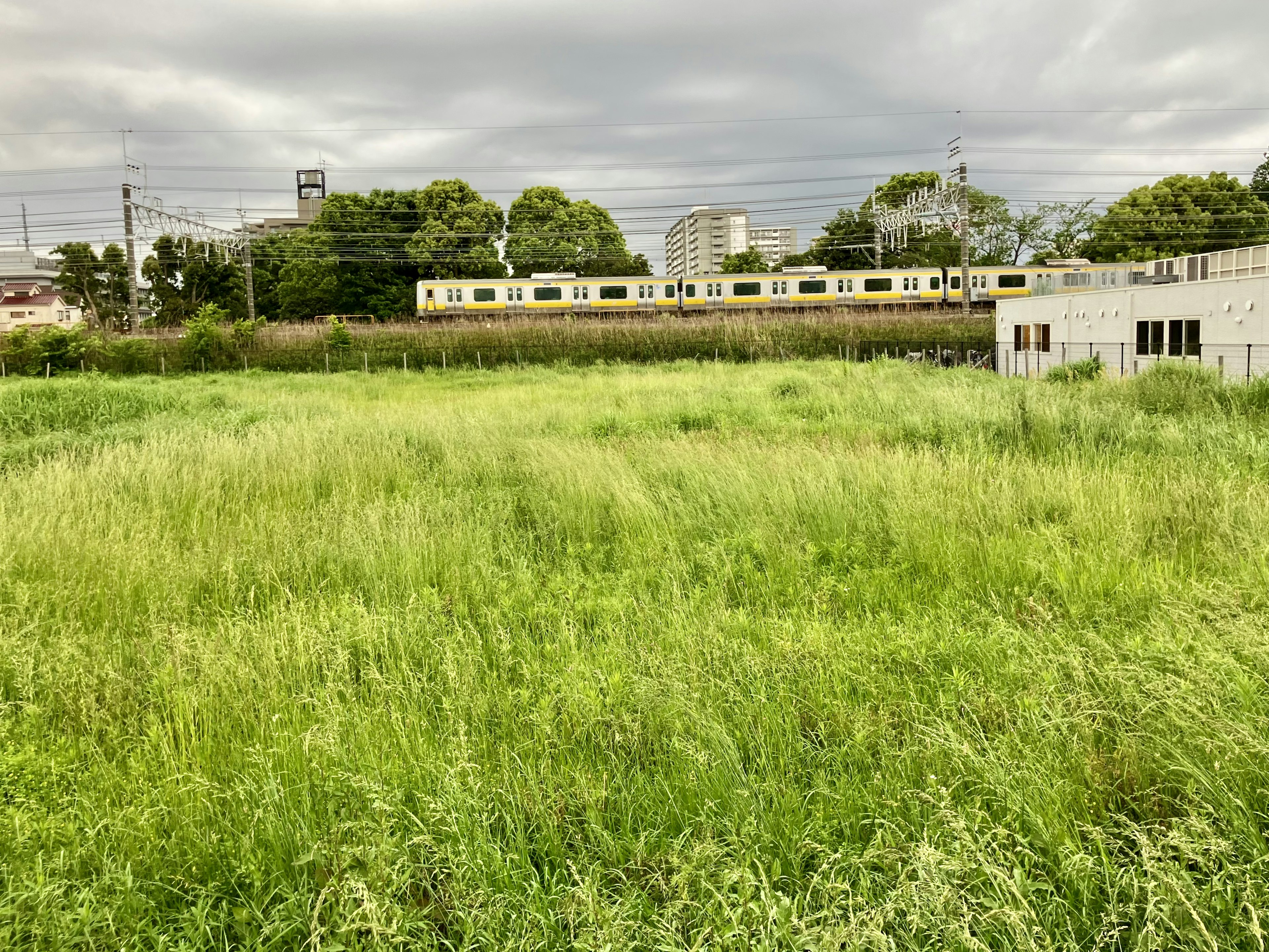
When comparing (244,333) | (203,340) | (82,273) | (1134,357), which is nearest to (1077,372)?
(1134,357)

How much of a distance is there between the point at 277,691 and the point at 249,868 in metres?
1.19

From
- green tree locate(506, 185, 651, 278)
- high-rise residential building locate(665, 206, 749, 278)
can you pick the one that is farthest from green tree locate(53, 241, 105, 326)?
high-rise residential building locate(665, 206, 749, 278)

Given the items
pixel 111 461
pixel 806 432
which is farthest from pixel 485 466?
pixel 806 432

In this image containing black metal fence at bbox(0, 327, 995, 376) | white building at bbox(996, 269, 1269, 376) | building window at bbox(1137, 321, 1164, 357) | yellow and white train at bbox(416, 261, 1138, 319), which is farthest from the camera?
yellow and white train at bbox(416, 261, 1138, 319)

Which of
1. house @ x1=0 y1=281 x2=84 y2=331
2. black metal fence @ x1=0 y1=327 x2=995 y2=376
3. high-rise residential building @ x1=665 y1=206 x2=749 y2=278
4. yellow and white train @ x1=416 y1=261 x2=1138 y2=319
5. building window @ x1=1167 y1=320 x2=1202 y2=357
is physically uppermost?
high-rise residential building @ x1=665 y1=206 x2=749 y2=278

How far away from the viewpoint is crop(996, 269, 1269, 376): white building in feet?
58.4

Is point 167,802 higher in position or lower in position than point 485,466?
lower

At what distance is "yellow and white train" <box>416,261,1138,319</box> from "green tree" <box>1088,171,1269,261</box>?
19.1 m

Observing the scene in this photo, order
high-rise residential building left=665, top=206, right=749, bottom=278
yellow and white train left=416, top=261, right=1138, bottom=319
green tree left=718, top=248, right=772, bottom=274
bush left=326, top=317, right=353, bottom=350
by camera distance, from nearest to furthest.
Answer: bush left=326, top=317, right=353, bottom=350 → yellow and white train left=416, top=261, right=1138, bottom=319 → green tree left=718, top=248, right=772, bottom=274 → high-rise residential building left=665, top=206, right=749, bottom=278

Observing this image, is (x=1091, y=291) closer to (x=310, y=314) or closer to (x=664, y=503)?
(x=664, y=503)

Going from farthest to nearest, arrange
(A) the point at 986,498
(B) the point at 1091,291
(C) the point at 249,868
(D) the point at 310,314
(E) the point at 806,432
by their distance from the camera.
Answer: (D) the point at 310,314
(B) the point at 1091,291
(E) the point at 806,432
(A) the point at 986,498
(C) the point at 249,868

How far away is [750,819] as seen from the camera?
2588 millimetres

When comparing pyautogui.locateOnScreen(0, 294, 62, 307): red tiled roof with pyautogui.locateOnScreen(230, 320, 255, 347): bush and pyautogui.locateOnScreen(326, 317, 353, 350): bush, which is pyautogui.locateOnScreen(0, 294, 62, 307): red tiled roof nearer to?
pyautogui.locateOnScreen(230, 320, 255, 347): bush

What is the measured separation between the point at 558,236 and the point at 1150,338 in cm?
4460
